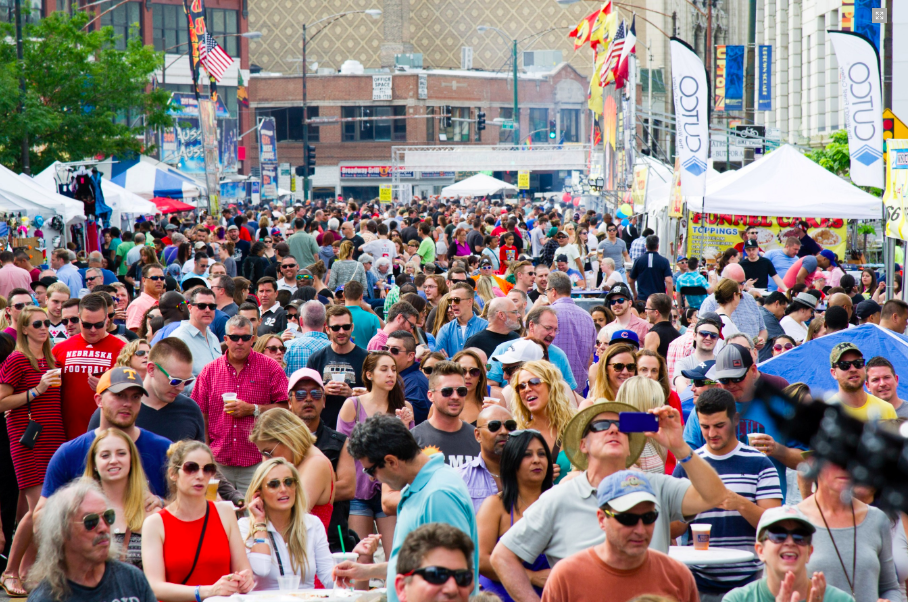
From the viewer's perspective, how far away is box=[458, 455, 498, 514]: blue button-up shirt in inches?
211

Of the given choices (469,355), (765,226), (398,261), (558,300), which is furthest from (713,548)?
(765,226)

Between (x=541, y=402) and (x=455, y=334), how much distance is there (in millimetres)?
3498

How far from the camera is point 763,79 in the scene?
Answer: 4172 centimetres

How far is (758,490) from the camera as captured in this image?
4.98 meters

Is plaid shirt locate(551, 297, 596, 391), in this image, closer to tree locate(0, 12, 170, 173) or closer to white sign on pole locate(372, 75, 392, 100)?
tree locate(0, 12, 170, 173)

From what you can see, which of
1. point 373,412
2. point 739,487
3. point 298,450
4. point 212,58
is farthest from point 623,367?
point 212,58

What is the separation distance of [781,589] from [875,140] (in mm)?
11884

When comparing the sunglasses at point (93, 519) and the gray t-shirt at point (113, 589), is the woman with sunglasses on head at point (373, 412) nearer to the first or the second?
the gray t-shirt at point (113, 589)

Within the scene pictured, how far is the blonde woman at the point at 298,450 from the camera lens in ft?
19.0

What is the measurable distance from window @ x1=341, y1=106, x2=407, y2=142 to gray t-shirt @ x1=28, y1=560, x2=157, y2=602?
75.4 metres

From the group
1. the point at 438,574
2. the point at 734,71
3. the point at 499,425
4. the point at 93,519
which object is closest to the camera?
the point at 438,574

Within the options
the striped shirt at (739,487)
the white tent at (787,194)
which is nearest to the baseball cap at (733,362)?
the striped shirt at (739,487)

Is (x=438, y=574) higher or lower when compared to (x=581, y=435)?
lower

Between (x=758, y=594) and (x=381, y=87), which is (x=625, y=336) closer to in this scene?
(x=758, y=594)
